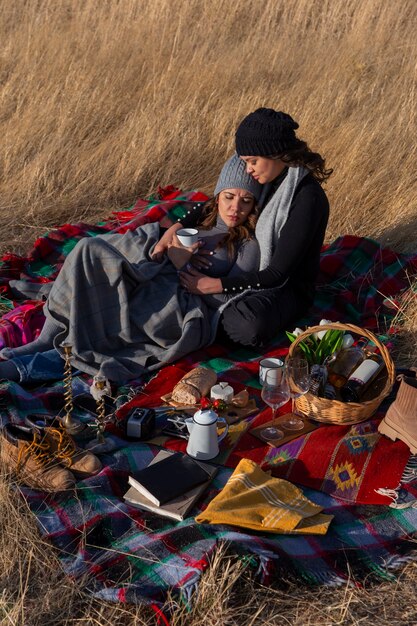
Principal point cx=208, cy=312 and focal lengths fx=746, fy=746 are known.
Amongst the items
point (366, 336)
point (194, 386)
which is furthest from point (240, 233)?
point (366, 336)

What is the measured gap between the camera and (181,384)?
4.11m

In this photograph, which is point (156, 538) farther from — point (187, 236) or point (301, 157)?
point (301, 157)

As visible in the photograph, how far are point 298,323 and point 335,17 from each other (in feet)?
20.1

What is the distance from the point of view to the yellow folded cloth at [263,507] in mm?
3141

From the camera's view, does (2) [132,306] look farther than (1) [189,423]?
Yes

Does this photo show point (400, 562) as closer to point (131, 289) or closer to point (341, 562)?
point (341, 562)

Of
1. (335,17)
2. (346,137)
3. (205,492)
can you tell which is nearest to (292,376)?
(205,492)

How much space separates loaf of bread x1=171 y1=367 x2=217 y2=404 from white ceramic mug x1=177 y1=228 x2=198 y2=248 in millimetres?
917

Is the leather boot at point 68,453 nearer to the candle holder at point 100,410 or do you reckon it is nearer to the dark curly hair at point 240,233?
the candle holder at point 100,410

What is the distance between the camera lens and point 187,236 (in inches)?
185

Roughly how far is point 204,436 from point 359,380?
0.90m

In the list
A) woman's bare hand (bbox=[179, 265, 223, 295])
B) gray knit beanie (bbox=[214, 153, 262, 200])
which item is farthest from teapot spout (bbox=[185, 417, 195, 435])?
gray knit beanie (bbox=[214, 153, 262, 200])

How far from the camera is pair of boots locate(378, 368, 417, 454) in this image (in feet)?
11.7

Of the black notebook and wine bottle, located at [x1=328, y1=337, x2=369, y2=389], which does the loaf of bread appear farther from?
wine bottle, located at [x1=328, y1=337, x2=369, y2=389]
